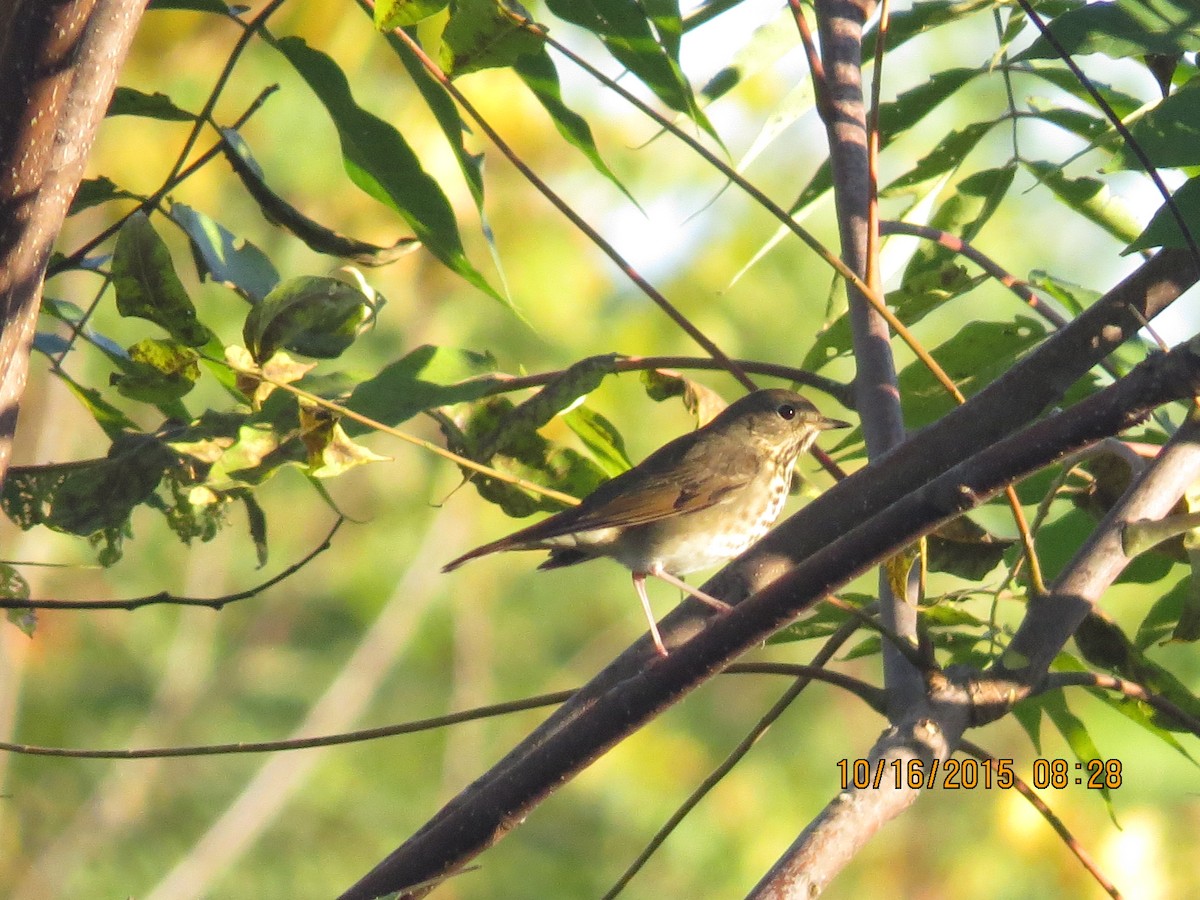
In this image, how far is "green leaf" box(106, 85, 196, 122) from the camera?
5.75ft

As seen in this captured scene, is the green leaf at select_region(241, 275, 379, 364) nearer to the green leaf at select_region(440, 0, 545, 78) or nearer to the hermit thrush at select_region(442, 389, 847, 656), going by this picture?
the green leaf at select_region(440, 0, 545, 78)

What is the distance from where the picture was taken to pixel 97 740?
6684 mm

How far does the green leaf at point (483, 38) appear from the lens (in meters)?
1.49

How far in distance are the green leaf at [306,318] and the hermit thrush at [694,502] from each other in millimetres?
1095

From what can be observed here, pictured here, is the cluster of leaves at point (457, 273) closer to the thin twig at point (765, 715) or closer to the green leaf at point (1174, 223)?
the green leaf at point (1174, 223)

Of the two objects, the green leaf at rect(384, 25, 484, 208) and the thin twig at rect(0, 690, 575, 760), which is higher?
the green leaf at rect(384, 25, 484, 208)

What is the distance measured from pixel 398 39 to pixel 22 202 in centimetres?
58

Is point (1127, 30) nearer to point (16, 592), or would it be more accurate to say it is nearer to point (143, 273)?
point (143, 273)

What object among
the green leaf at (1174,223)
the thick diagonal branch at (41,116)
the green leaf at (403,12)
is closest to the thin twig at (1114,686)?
the green leaf at (1174,223)

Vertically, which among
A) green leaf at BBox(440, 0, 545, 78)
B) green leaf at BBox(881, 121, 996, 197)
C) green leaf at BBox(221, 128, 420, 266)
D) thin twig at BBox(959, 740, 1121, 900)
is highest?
green leaf at BBox(881, 121, 996, 197)

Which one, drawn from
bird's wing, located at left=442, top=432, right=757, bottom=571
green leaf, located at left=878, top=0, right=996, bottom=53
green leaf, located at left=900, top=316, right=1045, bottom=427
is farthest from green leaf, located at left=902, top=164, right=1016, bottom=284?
bird's wing, located at left=442, top=432, right=757, bottom=571
